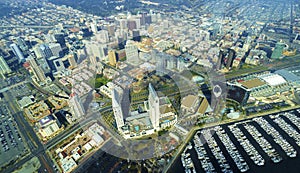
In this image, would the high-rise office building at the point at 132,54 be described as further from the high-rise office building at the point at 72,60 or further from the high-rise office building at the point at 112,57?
the high-rise office building at the point at 72,60

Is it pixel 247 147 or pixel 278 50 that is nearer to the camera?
pixel 247 147

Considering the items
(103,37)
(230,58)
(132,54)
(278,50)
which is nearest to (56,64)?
(132,54)

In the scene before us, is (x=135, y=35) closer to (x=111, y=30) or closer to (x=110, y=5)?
(x=111, y=30)

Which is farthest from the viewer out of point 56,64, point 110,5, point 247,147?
point 110,5

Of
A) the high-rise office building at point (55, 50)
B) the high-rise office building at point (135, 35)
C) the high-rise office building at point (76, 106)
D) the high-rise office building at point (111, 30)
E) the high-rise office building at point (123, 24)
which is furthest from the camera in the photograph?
the high-rise office building at point (123, 24)

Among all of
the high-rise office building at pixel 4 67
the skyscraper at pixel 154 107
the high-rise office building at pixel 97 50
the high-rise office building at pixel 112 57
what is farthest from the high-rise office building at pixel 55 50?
the skyscraper at pixel 154 107

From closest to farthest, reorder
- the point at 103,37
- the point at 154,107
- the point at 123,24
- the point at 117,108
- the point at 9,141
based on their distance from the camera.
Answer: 1. the point at 154,107
2. the point at 117,108
3. the point at 9,141
4. the point at 103,37
5. the point at 123,24

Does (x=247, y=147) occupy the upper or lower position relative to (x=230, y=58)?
lower
